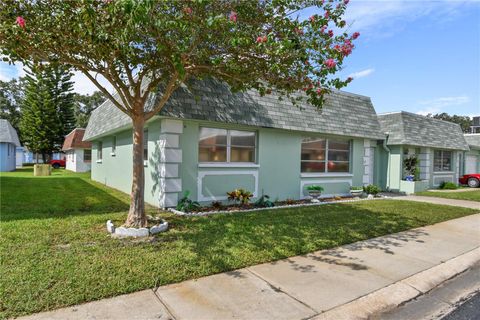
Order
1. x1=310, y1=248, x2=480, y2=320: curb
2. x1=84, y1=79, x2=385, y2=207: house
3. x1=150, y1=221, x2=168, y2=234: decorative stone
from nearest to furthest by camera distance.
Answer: x1=310, y1=248, x2=480, y2=320: curb → x1=150, y1=221, x2=168, y2=234: decorative stone → x1=84, y1=79, x2=385, y2=207: house

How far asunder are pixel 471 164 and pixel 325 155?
59.7ft

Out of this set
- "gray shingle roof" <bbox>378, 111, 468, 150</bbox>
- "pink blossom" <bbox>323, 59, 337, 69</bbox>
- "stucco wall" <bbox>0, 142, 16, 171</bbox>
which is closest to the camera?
"pink blossom" <bbox>323, 59, 337, 69</bbox>

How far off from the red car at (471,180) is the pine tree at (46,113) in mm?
39369

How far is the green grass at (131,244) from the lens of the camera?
137 inches

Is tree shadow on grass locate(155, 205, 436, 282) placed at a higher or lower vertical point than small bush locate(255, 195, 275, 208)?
lower

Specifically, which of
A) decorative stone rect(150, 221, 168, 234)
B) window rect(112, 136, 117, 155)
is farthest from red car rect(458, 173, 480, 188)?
A: window rect(112, 136, 117, 155)

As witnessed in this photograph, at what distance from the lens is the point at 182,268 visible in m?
4.11

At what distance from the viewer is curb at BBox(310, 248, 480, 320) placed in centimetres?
324

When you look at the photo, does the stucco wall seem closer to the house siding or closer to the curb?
the house siding

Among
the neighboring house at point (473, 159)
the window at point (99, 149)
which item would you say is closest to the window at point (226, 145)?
the window at point (99, 149)

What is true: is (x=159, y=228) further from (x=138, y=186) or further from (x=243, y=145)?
(x=243, y=145)

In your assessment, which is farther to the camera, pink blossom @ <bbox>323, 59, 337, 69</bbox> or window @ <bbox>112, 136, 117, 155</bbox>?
window @ <bbox>112, 136, 117, 155</bbox>

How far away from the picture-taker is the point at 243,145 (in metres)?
9.61

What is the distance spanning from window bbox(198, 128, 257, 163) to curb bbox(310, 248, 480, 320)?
240 inches
